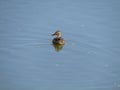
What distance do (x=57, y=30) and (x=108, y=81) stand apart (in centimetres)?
287

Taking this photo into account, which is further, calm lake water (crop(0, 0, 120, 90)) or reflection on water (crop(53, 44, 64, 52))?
reflection on water (crop(53, 44, 64, 52))

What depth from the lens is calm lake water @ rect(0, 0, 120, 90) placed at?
10172 millimetres

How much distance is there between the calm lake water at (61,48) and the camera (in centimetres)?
1017

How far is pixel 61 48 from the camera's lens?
11914 millimetres

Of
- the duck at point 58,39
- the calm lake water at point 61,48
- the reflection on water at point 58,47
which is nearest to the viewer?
the calm lake water at point 61,48

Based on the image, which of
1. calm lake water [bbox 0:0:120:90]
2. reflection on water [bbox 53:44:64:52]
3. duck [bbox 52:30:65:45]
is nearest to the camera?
calm lake water [bbox 0:0:120:90]

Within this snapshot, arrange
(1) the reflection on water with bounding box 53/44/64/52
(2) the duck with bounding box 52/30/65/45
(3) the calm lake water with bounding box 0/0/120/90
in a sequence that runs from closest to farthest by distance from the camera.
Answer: (3) the calm lake water with bounding box 0/0/120/90 → (1) the reflection on water with bounding box 53/44/64/52 → (2) the duck with bounding box 52/30/65/45

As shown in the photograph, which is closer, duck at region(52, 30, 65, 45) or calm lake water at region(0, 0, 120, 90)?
calm lake water at region(0, 0, 120, 90)

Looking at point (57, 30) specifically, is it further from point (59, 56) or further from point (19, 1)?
point (19, 1)

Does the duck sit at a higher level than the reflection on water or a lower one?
higher

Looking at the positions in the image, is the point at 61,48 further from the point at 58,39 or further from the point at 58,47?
the point at 58,39

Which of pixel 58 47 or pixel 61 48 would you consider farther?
pixel 58 47

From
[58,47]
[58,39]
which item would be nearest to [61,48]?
[58,47]

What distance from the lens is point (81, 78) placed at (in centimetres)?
1031
